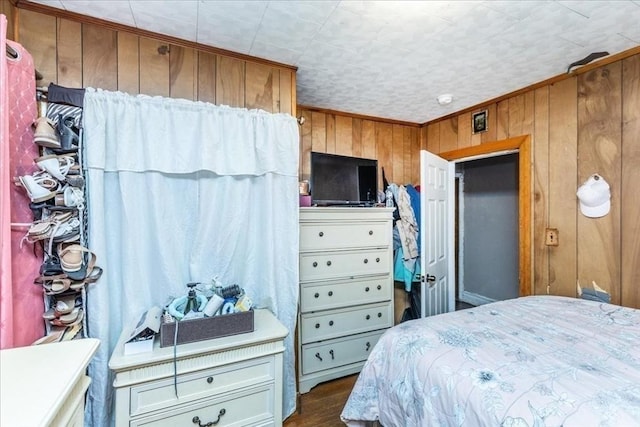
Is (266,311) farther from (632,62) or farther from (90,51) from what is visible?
(632,62)

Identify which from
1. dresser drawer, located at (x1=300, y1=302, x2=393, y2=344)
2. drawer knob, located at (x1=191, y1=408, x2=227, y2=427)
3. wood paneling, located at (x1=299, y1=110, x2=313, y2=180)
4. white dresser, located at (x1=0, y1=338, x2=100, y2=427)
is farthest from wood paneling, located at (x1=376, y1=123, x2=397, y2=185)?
white dresser, located at (x1=0, y1=338, x2=100, y2=427)

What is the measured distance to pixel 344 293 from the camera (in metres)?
2.39

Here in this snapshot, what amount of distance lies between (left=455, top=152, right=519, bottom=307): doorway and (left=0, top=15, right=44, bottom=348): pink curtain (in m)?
3.81

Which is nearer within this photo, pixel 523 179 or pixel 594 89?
pixel 594 89

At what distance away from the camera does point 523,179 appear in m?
2.41

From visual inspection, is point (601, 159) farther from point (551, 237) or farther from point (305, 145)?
point (305, 145)

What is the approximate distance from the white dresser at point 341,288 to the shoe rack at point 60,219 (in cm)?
127

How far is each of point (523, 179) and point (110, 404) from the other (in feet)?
10.1

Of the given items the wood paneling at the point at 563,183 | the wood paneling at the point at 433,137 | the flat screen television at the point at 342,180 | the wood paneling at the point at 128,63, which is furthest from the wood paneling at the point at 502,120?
the wood paneling at the point at 128,63

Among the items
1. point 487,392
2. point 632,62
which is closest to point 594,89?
point 632,62

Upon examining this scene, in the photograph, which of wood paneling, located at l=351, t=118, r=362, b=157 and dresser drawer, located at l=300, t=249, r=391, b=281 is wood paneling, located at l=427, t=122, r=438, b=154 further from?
dresser drawer, located at l=300, t=249, r=391, b=281

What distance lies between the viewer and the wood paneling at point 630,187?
1.82 m

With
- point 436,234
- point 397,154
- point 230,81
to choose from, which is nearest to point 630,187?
point 436,234

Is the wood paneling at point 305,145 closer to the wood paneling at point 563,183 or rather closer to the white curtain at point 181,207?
the white curtain at point 181,207
